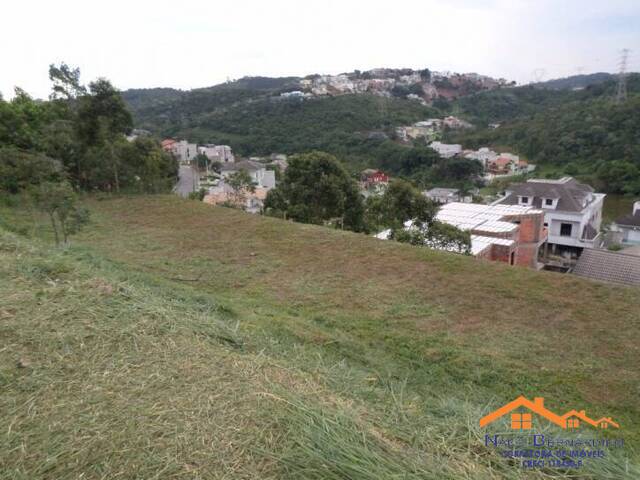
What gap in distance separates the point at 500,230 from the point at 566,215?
7.74 metres

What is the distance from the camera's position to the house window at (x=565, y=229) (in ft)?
54.3

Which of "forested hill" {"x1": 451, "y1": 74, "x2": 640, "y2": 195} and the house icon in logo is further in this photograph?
"forested hill" {"x1": 451, "y1": 74, "x2": 640, "y2": 195}

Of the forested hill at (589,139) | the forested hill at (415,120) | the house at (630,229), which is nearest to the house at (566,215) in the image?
the house at (630,229)

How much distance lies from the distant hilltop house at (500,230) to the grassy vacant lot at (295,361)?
412 cm

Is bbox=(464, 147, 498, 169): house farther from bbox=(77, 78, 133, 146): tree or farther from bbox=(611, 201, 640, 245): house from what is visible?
bbox=(77, 78, 133, 146): tree

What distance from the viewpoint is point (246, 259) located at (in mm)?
6379

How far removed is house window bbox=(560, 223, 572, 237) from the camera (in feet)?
54.3

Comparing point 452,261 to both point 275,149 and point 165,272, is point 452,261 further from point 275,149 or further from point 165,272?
point 275,149

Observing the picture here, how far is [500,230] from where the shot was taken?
34.6 feet

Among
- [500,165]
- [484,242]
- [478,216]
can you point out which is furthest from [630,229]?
[500,165]

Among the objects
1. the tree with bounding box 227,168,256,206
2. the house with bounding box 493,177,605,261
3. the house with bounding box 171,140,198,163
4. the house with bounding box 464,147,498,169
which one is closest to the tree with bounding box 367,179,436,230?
the tree with bounding box 227,168,256,206

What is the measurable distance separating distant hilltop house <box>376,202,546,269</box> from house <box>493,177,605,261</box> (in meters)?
4.40

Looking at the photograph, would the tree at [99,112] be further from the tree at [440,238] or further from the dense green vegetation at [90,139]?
the tree at [440,238]

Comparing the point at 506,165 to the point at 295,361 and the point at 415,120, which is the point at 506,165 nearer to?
the point at 415,120
